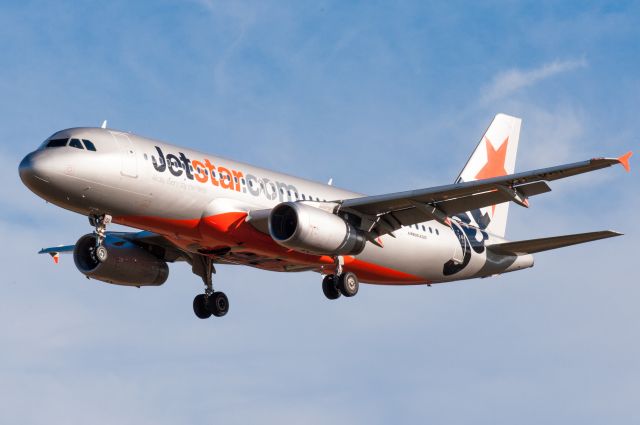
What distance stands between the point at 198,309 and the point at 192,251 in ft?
14.6

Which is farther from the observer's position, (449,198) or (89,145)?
(449,198)

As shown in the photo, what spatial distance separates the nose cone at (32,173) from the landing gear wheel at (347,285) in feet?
37.7

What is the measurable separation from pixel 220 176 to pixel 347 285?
6325mm

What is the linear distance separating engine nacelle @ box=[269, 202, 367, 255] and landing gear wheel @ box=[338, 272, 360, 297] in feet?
6.61

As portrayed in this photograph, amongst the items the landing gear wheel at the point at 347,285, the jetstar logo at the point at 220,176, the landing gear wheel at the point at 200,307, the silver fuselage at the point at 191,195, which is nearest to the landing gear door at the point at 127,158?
the silver fuselage at the point at 191,195

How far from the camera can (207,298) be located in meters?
45.2

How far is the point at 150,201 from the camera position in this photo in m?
37.5

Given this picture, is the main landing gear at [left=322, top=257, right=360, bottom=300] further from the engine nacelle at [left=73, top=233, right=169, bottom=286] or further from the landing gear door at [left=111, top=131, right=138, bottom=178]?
the landing gear door at [left=111, top=131, right=138, bottom=178]

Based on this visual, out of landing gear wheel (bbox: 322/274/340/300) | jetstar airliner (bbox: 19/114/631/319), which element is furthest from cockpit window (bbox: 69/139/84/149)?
landing gear wheel (bbox: 322/274/340/300)

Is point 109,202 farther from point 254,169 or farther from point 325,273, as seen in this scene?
point 325,273

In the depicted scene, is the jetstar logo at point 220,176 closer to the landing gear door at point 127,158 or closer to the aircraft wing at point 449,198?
the landing gear door at point 127,158

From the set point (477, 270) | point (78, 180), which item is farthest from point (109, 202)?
point (477, 270)

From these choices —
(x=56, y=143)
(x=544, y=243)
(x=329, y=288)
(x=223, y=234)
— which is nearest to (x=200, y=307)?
(x=329, y=288)

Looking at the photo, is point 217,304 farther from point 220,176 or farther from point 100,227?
point 100,227
